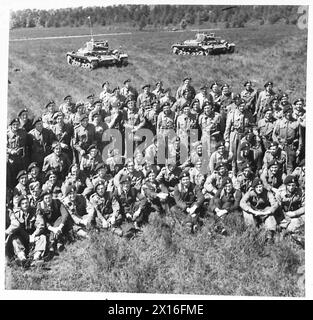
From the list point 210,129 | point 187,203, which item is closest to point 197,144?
point 210,129

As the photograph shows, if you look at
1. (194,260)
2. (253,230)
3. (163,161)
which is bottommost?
(194,260)

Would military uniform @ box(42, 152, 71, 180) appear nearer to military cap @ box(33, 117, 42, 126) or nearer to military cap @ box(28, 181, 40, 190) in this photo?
military cap @ box(28, 181, 40, 190)

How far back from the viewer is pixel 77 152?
9.66m

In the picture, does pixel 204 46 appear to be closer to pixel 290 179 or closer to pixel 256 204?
pixel 290 179

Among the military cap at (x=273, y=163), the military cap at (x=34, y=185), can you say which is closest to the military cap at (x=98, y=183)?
the military cap at (x=34, y=185)

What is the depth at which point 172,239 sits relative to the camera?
364 inches

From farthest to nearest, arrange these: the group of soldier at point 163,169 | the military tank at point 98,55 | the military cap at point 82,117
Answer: the military tank at point 98,55
the military cap at point 82,117
the group of soldier at point 163,169

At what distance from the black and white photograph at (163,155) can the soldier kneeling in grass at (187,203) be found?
19 mm

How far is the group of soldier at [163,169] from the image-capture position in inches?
362

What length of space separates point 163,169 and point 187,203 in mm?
771

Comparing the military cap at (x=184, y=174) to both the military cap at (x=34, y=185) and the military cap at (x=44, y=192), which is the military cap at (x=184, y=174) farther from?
the military cap at (x=34, y=185)
